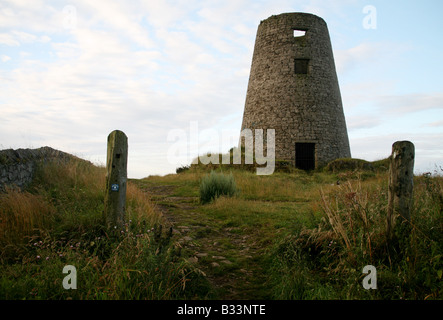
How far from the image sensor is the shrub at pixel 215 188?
31.3 ft

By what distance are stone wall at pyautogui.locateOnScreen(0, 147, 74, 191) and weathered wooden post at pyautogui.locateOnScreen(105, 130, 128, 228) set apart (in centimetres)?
272

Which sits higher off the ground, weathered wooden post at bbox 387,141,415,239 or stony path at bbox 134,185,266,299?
weathered wooden post at bbox 387,141,415,239

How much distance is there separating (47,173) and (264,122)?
1299 cm

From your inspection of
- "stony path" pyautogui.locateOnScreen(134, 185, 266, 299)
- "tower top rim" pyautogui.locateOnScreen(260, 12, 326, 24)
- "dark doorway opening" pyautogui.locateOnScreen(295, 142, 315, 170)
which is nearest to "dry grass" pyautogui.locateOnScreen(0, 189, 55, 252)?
"stony path" pyautogui.locateOnScreen(134, 185, 266, 299)

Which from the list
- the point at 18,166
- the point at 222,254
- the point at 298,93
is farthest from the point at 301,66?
the point at 222,254

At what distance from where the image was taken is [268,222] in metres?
6.59

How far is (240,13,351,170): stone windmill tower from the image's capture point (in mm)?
18250

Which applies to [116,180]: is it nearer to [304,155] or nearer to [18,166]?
[18,166]

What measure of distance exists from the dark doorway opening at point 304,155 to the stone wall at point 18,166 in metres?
13.8

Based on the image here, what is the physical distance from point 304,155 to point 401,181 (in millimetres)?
14759

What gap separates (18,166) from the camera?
7297mm

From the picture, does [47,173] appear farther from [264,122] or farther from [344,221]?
[264,122]

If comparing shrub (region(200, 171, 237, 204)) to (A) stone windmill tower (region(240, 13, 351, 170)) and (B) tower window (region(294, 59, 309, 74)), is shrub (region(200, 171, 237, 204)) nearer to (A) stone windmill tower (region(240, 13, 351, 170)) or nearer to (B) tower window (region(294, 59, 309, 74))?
(A) stone windmill tower (region(240, 13, 351, 170))

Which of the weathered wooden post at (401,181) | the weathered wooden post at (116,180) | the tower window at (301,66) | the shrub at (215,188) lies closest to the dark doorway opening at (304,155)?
the tower window at (301,66)
